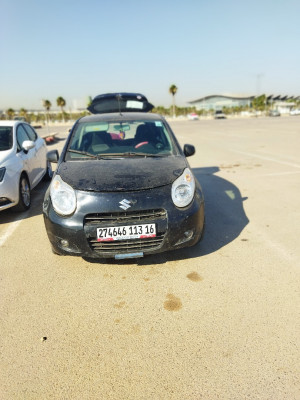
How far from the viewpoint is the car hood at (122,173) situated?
9.40ft

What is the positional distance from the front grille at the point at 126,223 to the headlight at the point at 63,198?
0.21 meters

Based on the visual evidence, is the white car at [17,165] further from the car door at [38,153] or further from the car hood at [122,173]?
the car hood at [122,173]

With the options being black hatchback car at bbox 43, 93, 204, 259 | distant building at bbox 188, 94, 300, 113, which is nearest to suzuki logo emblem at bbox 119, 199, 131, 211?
black hatchback car at bbox 43, 93, 204, 259

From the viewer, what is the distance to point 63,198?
287 centimetres

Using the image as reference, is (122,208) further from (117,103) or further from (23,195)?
(117,103)

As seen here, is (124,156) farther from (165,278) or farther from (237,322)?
(237,322)

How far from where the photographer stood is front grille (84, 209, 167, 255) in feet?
8.94

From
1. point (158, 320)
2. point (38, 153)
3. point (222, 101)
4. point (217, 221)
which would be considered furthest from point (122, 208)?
point (222, 101)

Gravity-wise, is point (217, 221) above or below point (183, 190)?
below

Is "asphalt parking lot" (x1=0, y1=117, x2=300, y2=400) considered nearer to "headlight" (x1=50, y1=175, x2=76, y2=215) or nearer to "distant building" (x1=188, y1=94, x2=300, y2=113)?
"headlight" (x1=50, y1=175, x2=76, y2=215)

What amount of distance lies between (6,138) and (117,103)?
3234 mm

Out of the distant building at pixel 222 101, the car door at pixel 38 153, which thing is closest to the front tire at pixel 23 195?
the car door at pixel 38 153

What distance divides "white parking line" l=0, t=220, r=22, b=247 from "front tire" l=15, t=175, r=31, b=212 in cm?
34

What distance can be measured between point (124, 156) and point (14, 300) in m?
1.95
